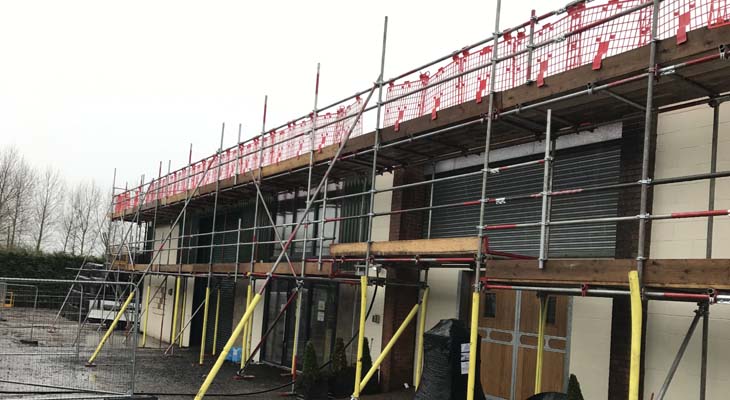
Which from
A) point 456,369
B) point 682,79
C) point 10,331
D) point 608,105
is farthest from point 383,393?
point 10,331

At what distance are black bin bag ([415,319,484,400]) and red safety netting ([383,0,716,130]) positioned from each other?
3.00 metres

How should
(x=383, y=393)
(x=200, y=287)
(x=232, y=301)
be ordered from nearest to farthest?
(x=383, y=393), (x=232, y=301), (x=200, y=287)

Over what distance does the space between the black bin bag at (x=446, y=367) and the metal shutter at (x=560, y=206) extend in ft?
7.36

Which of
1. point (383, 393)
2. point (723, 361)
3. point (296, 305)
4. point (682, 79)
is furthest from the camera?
point (296, 305)

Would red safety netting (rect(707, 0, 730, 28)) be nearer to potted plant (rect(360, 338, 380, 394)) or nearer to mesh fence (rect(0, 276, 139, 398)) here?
potted plant (rect(360, 338, 380, 394))

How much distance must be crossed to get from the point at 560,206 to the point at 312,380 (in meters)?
4.82

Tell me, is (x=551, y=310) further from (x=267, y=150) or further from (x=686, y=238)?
(x=267, y=150)

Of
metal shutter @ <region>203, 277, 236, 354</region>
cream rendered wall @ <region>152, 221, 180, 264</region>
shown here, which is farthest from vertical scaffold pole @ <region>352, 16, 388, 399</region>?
cream rendered wall @ <region>152, 221, 180, 264</region>

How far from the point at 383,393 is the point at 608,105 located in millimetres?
6178

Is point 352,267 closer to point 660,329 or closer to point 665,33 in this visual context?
point 660,329

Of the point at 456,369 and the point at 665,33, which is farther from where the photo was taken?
the point at 456,369

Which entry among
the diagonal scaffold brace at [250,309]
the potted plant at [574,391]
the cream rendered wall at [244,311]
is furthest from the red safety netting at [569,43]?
the cream rendered wall at [244,311]

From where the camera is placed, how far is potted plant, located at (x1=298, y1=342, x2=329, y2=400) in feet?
33.3

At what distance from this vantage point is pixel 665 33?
6.59m
